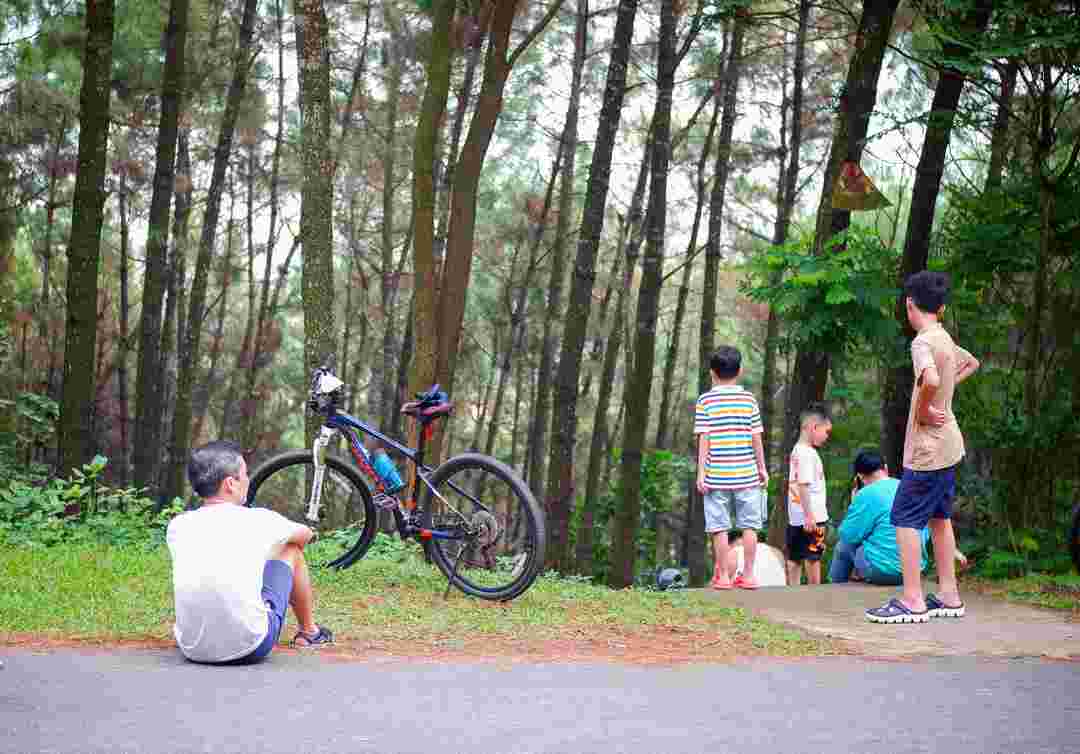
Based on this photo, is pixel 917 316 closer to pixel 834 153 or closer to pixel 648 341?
pixel 834 153

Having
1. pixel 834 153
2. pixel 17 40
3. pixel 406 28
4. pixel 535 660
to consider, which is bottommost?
pixel 535 660

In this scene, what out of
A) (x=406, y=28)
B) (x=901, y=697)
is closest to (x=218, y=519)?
(x=901, y=697)

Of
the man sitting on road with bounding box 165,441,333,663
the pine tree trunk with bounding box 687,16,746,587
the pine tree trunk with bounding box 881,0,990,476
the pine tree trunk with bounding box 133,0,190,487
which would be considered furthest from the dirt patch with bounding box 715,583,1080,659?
the pine tree trunk with bounding box 687,16,746,587

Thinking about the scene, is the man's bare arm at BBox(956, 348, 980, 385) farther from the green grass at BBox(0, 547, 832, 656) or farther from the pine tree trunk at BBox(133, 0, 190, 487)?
the pine tree trunk at BBox(133, 0, 190, 487)

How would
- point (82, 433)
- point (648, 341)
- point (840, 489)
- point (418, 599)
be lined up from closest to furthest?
point (418, 599) < point (82, 433) < point (648, 341) < point (840, 489)

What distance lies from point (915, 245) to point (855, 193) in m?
0.82

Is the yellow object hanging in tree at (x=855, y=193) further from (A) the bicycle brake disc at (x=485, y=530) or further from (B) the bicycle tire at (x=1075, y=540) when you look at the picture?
(A) the bicycle brake disc at (x=485, y=530)

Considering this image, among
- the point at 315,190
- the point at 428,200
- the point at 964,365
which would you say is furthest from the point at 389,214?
the point at 964,365

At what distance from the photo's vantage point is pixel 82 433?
1295cm

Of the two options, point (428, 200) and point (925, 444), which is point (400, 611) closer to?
point (925, 444)

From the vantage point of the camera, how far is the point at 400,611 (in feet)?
24.8

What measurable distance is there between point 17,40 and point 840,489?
14400mm

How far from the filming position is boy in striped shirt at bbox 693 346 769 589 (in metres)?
9.70

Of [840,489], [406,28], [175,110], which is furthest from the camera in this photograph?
[406,28]
